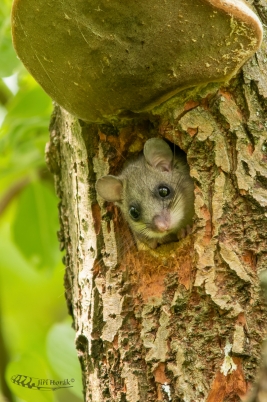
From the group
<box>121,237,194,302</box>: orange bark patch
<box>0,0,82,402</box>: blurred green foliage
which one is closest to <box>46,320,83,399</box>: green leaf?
<box>0,0,82,402</box>: blurred green foliage

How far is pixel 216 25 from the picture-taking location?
3.45 metres

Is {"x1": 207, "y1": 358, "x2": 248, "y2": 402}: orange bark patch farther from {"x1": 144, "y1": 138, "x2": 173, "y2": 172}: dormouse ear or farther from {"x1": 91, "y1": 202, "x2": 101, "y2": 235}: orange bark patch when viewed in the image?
{"x1": 144, "y1": 138, "x2": 173, "y2": 172}: dormouse ear

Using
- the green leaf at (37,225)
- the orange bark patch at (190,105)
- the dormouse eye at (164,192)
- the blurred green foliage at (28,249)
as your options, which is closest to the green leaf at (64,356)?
the blurred green foliage at (28,249)

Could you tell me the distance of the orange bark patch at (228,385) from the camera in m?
3.31

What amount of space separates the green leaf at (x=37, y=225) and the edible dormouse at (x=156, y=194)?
92 centimetres

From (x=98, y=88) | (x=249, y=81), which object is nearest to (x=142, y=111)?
(x=98, y=88)

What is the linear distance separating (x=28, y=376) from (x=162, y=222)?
1.38 m

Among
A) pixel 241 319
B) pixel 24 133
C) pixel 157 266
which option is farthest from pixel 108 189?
pixel 241 319

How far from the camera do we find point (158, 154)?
464 cm

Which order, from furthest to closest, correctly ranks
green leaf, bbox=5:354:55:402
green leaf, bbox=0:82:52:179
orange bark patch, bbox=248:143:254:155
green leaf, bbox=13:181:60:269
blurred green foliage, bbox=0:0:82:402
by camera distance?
green leaf, bbox=13:181:60:269, green leaf, bbox=0:82:52:179, blurred green foliage, bbox=0:0:82:402, green leaf, bbox=5:354:55:402, orange bark patch, bbox=248:143:254:155

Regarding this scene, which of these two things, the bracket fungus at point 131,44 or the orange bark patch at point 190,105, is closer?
the bracket fungus at point 131,44

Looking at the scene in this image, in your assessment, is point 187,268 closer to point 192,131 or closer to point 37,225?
point 192,131

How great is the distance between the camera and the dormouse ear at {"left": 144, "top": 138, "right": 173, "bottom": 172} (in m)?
4.40

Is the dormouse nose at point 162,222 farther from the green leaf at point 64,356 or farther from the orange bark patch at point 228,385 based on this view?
the orange bark patch at point 228,385
